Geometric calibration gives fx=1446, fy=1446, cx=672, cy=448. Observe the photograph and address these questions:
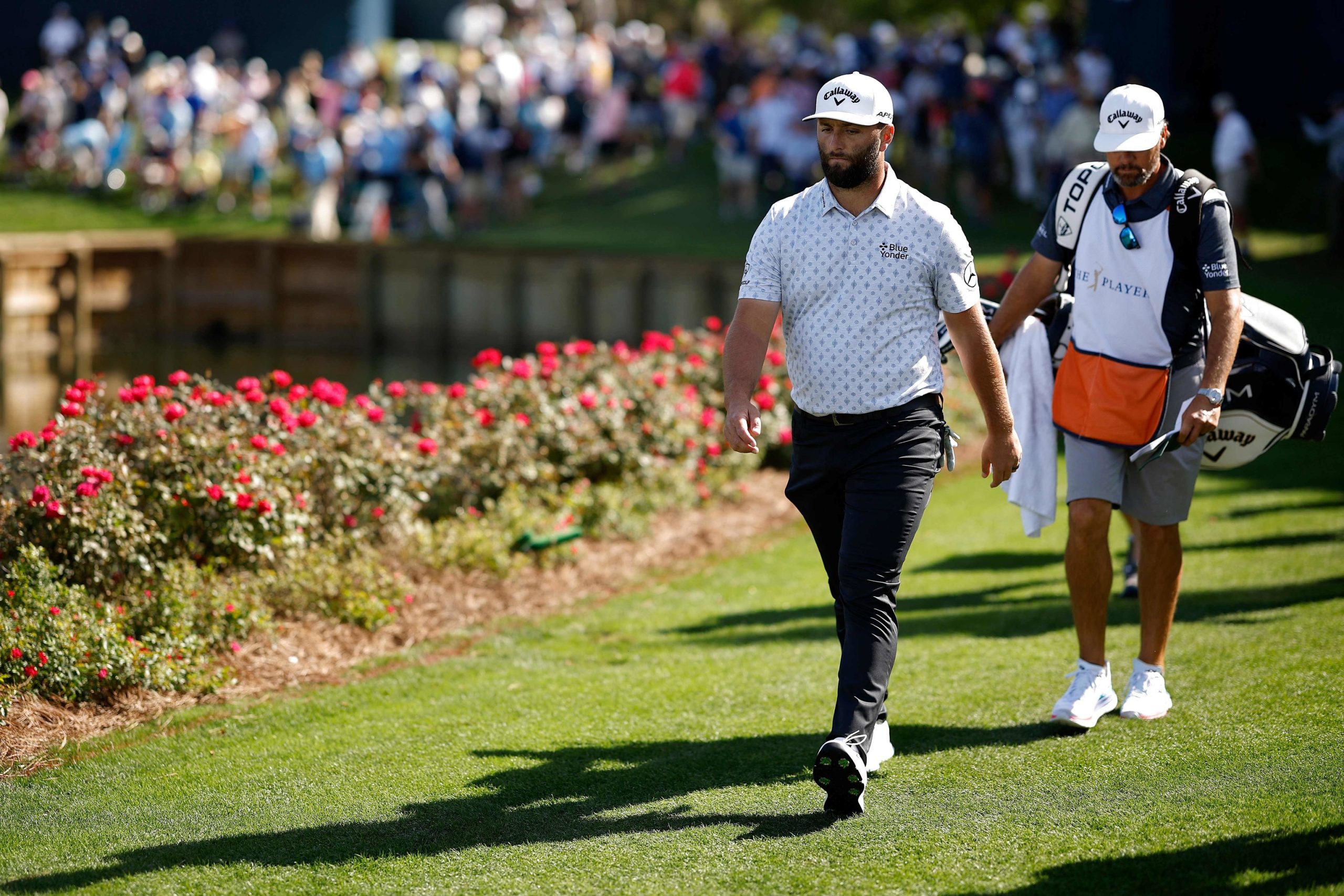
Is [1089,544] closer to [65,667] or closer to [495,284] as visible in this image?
[65,667]

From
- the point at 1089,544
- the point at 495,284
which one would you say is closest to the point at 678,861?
the point at 1089,544

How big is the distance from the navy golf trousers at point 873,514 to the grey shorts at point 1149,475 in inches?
35.7

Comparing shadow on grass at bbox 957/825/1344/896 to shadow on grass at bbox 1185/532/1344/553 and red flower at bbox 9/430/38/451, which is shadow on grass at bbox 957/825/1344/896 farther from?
red flower at bbox 9/430/38/451

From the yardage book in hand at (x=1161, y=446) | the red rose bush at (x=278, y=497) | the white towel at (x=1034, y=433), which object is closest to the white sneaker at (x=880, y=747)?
the white towel at (x=1034, y=433)

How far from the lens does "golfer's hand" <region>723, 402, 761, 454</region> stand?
4484mm

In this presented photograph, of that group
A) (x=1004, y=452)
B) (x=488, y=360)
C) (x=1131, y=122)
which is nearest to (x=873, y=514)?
(x=1004, y=452)

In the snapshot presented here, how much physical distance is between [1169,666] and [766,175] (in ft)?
62.6

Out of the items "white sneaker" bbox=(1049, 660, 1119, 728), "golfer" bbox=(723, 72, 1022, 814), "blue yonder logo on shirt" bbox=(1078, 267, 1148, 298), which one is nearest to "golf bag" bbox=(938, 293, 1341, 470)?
"blue yonder logo on shirt" bbox=(1078, 267, 1148, 298)

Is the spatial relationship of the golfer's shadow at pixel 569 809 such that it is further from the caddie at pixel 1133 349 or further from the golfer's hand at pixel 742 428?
the golfer's hand at pixel 742 428

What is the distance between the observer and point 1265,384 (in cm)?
571

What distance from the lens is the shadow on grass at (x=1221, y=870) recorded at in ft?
13.0

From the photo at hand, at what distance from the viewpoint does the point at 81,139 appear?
2933 centimetres

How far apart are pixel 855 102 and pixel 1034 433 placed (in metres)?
1.71

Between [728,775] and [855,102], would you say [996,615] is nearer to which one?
[728,775]
